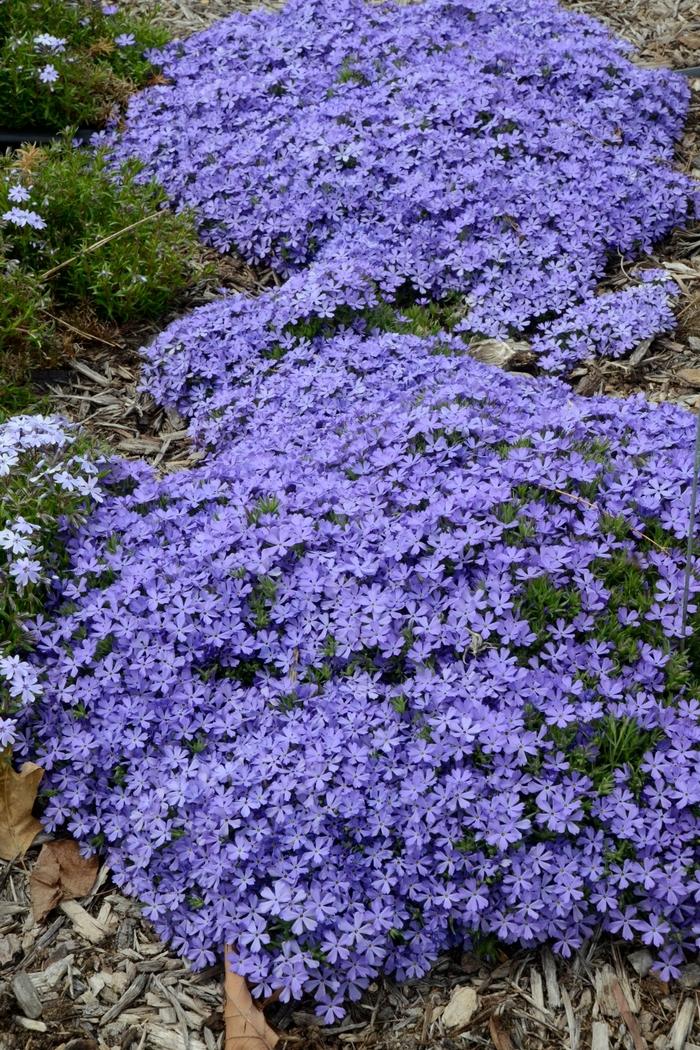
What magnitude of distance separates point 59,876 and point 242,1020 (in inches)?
29.5

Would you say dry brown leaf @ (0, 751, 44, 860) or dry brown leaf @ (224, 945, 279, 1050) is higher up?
dry brown leaf @ (0, 751, 44, 860)

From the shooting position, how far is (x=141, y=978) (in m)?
2.98

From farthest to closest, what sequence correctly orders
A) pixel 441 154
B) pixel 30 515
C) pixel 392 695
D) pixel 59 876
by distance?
pixel 441 154 → pixel 30 515 → pixel 59 876 → pixel 392 695

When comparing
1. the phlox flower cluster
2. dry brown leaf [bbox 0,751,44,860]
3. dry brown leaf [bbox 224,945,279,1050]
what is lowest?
dry brown leaf [bbox 224,945,279,1050]

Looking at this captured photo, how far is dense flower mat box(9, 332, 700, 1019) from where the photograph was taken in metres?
2.85

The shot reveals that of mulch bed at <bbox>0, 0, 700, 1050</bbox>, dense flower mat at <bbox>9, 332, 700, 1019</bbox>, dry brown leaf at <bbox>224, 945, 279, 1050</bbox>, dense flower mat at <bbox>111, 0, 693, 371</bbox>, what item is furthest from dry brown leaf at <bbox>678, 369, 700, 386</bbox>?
dry brown leaf at <bbox>224, 945, 279, 1050</bbox>

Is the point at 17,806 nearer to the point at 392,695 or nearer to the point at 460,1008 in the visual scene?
the point at 392,695

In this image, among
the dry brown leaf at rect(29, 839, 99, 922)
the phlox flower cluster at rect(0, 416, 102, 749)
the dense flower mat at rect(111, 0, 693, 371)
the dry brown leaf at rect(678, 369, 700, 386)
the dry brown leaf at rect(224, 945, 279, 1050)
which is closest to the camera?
the dry brown leaf at rect(224, 945, 279, 1050)

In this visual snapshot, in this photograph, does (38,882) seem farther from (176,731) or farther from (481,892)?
(481,892)

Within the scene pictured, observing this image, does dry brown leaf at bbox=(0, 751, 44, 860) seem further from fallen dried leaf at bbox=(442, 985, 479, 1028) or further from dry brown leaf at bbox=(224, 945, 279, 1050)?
fallen dried leaf at bbox=(442, 985, 479, 1028)

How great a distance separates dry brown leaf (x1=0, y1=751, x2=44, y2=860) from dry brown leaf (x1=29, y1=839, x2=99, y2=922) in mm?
79

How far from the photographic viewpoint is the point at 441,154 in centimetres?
518

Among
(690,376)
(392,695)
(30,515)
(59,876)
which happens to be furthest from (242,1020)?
(690,376)

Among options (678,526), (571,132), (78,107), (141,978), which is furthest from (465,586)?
(78,107)
